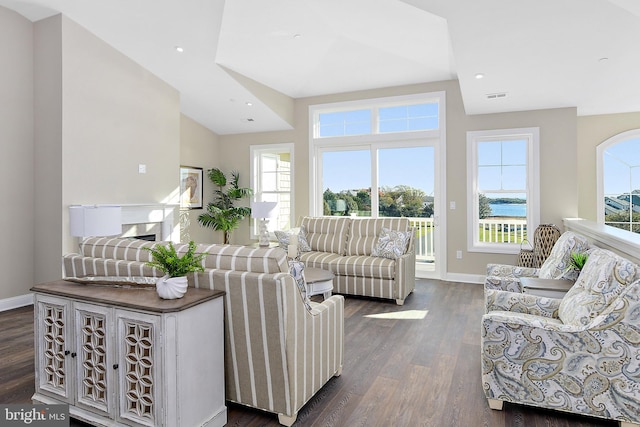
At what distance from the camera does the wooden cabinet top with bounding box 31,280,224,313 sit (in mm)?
1933

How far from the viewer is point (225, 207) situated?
7.67 m

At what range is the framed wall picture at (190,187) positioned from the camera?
23.0 ft

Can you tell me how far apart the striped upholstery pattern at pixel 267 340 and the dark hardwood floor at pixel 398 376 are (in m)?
0.19

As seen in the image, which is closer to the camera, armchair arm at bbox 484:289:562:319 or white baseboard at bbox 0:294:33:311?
armchair arm at bbox 484:289:562:319

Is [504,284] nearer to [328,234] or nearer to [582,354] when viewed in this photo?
[582,354]

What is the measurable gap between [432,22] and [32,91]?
186 inches

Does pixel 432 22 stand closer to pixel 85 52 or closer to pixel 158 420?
pixel 85 52

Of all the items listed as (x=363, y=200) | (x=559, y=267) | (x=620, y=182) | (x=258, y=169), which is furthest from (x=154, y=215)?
(x=620, y=182)

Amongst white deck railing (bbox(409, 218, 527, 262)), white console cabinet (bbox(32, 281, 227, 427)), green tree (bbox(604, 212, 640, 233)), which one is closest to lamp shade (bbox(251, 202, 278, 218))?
white deck railing (bbox(409, 218, 527, 262))

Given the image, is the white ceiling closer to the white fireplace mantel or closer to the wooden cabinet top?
the white fireplace mantel

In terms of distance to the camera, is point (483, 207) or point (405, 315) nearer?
point (405, 315)

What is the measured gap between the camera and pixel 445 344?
348 cm

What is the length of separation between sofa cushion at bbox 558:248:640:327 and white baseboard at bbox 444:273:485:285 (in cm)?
340

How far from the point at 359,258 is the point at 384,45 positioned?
2.81 metres
